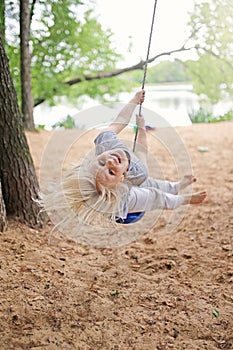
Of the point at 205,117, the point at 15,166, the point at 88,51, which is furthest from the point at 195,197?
the point at 205,117

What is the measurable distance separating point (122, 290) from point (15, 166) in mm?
853

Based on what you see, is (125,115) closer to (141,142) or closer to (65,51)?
(141,142)

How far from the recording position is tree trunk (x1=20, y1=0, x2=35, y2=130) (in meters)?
4.79

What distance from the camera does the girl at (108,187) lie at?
1707 mm

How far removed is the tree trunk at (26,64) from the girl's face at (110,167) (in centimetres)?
338

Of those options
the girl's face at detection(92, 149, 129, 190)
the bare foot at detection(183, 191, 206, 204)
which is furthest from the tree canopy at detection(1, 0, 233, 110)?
the girl's face at detection(92, 149, 129, 190)

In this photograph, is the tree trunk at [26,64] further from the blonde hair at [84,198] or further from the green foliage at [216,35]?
the blonde hair at [84,198]

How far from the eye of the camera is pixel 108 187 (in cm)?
171

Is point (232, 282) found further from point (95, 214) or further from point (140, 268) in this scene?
point (95, 214)

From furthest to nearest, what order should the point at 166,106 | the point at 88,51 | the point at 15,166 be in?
1. the point at 166,106
2. the point at 88,51
3. the point at 15,166

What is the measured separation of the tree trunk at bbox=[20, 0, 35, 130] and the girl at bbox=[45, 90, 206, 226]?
3.30 m

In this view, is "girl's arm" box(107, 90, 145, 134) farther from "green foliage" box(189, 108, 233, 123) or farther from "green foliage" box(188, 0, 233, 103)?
"green foliage" box(189, 108, 233, 123)

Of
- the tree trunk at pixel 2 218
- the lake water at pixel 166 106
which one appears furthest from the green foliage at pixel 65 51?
the tree trunk at pixel 2 218

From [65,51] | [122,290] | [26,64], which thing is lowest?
[122,290]
